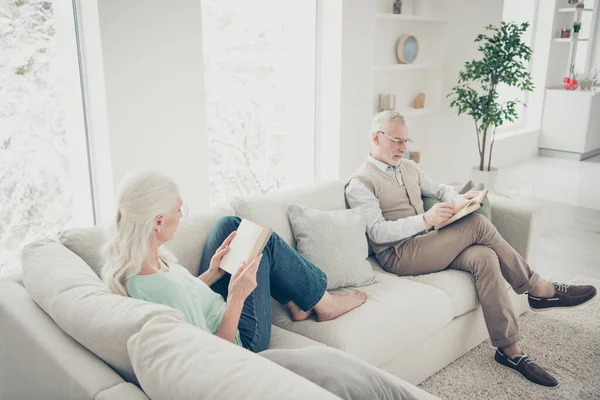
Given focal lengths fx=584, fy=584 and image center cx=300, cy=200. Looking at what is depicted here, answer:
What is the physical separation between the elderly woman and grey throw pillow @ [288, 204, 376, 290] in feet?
1.11

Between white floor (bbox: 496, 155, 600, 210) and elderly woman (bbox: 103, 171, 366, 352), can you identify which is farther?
white floor (bbox: 496, 155, 600, 210)

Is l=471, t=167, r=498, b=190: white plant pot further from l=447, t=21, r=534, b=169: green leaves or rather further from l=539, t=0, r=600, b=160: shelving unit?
l=539, t=0, r=600, b=160: shelving unit

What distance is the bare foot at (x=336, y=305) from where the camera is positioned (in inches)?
88.4

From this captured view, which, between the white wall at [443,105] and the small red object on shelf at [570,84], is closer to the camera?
the white wall at [443,105]

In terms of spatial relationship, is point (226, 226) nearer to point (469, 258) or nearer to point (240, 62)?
point (469, 258)

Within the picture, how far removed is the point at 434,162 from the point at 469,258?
9.64 ft

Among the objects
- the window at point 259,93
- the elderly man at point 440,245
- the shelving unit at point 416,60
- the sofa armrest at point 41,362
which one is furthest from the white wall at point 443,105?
the sofa armrest at point 41,362

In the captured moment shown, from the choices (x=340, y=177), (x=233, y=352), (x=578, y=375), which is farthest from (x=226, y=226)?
(x=340, y=177)

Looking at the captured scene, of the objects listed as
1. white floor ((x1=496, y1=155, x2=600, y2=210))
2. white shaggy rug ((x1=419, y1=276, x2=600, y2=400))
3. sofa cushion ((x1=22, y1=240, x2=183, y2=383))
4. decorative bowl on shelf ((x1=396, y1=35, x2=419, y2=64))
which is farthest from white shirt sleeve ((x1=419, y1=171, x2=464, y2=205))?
white floor ((x1=496, y1=155, x2=600, y2=210))

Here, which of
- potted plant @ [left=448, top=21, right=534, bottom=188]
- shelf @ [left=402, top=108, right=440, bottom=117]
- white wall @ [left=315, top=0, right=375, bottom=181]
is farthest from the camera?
shelf @ [left=402, top=108, right=440, bottom=117]

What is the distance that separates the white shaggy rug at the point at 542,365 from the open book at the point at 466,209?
0.64 m

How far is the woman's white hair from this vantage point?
166cm

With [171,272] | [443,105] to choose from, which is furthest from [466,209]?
[443,105]

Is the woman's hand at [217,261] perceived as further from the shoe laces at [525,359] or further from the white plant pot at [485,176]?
the white plant pot at [485,176]
